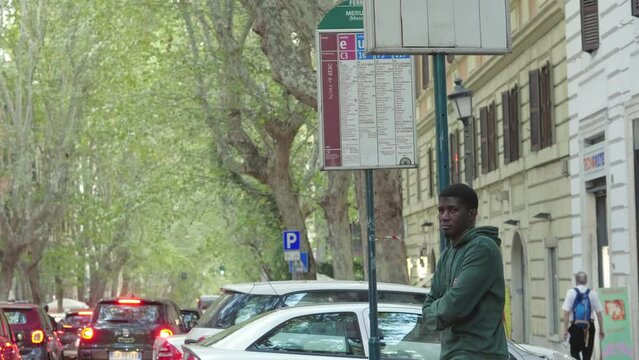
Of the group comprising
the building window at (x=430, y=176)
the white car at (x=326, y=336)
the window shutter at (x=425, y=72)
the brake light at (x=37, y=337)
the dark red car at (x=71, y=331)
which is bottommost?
the dark red car at (x=71, y=331)

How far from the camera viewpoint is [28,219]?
48500mm

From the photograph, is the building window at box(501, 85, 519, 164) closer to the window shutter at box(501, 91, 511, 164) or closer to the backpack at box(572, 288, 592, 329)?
the window shutter at box(501, 91, 511, 164)

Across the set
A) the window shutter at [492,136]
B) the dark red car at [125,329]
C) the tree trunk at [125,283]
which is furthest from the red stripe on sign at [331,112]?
the tree trunk at [125,283]

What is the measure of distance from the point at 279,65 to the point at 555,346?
7.22 metres

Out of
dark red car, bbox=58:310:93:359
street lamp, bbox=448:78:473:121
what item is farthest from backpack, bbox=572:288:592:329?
dark red car, bbox=58:310:93:359

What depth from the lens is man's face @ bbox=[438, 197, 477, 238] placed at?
7734 mm

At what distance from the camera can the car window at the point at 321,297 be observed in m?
13.7

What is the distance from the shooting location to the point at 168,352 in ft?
47.0

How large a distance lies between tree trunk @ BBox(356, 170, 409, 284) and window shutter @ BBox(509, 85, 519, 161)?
197 inches

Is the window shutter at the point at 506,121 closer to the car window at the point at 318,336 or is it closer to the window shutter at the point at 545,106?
the window shutter at the point at 545,106

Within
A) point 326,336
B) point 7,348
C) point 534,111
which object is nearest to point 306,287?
point 326,336

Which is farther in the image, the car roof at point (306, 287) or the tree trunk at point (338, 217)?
the tree trunk at point (338, 217)

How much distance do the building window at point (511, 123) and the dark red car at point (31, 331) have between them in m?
10.9

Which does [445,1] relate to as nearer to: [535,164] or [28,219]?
A: [535,164]
